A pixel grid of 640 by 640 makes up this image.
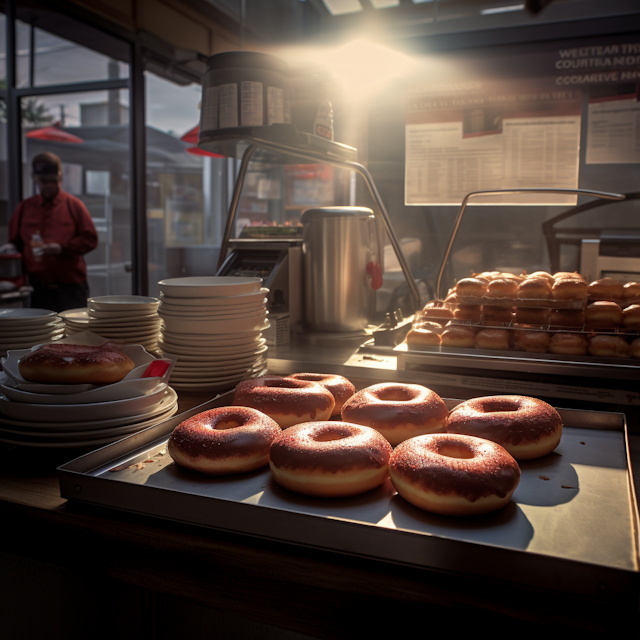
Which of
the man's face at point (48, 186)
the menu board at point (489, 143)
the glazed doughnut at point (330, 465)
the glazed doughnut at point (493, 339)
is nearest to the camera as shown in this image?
the glazed doughnut at point (330, 465)

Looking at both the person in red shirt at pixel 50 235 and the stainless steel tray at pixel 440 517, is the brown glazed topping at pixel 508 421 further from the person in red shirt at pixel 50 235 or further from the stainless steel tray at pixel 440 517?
the person in red shirt at pixel 50 235

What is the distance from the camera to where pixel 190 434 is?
0.75 m

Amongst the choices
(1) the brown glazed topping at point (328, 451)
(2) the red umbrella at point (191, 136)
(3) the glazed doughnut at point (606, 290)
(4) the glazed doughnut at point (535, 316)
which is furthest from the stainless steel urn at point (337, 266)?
(2) the red umbrella at point (191, 136)

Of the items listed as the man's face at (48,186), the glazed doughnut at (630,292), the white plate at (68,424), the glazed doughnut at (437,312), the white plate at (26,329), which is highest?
the man's face at (48,186)

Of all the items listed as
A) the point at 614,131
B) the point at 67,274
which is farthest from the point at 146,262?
the point at 614,131

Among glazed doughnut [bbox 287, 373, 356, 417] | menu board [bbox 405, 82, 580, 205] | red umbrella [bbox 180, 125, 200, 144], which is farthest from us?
red umbrella [bbox 180, 125, 200, 144]

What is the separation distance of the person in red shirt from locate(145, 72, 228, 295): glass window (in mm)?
848

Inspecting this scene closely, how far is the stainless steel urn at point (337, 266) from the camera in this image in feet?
5.63

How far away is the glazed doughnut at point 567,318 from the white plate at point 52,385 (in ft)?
3.08

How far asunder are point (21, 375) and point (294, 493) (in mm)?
517

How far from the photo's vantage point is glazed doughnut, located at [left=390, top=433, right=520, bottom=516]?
0.59 m

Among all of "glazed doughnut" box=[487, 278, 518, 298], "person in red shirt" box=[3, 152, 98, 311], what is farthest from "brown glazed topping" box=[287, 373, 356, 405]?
"person in red shirt" box=[3, 152, 98, 311]

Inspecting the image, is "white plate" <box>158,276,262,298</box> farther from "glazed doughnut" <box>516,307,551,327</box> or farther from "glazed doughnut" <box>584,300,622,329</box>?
"glazed doughnut" <box>584,300,622,329</box>

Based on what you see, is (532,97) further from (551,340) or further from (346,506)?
(346,506)
